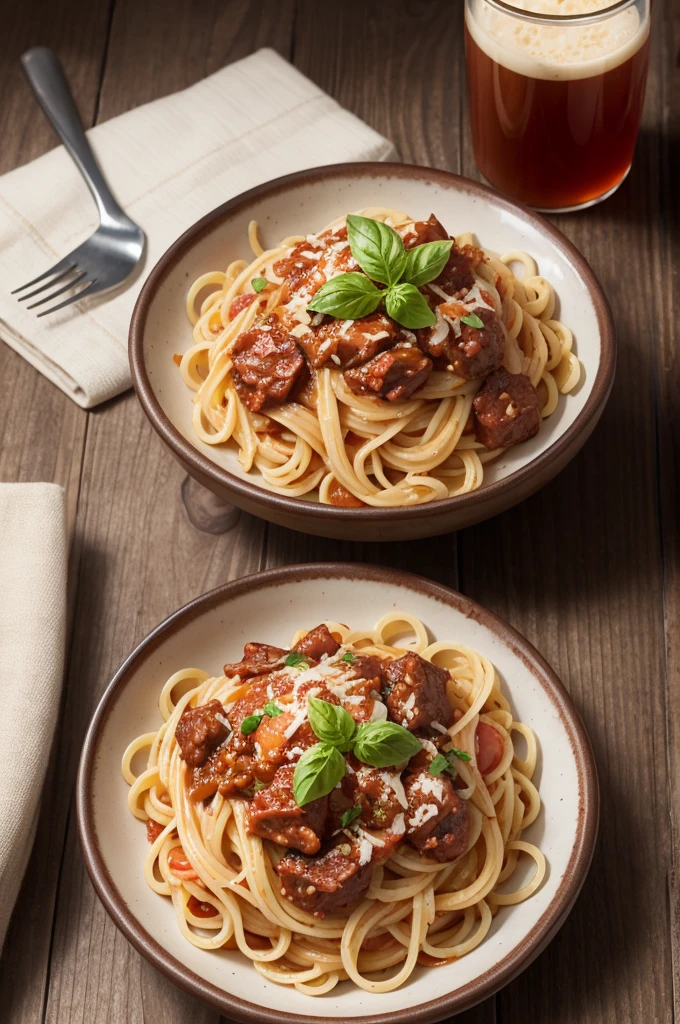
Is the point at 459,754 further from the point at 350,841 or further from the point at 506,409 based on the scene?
the point at 506,409

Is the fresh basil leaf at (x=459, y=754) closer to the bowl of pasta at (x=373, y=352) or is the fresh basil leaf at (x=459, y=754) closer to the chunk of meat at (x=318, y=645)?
the chunk of meat at (x=318, y=645)

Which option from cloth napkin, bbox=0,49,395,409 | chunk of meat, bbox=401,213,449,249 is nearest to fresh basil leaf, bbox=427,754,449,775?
chunk of meat, bbox=401,213,449,249

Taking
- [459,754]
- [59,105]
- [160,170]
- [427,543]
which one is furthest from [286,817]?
[59,105]

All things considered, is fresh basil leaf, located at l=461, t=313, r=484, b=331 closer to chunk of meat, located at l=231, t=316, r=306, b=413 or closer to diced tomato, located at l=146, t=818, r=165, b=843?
chunk of meat, located at l=231, t=316, r=306, b=413

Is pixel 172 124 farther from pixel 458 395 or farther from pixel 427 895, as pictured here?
pixel 427 895

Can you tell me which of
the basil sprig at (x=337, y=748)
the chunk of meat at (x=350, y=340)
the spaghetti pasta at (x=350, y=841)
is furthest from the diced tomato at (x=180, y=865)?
the chunk of meat at (x=350, y=340)

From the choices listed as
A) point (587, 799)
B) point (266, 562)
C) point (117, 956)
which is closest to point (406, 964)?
point (587, 799)
